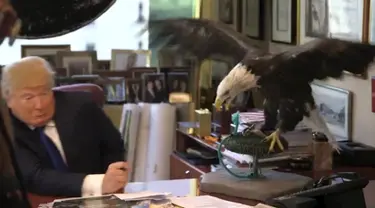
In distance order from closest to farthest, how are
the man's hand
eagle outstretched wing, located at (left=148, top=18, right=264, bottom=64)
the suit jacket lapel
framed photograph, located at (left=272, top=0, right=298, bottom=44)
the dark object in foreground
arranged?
the dark object in foreground < the man's hand < the suit jacket lapel < eagle outstretched wing, located at (left=148, top=18, right=264, bottom=64) < framed photograph, located at (left=272, top=0, right=298, bottom=44)

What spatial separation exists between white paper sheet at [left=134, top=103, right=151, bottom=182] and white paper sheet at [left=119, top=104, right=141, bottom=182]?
26mm

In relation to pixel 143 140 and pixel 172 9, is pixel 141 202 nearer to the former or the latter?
pixel 143 140

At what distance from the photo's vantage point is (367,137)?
9.12 feet

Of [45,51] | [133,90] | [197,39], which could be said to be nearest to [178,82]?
[133,90]

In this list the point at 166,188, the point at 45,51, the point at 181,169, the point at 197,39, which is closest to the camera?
the point at 166,188

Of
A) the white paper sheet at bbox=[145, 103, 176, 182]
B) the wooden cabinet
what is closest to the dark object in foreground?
the wooden cabinet

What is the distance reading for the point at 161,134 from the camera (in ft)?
12.9

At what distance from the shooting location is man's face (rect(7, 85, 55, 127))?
2.16 meters

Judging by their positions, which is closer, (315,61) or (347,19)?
(315,61)

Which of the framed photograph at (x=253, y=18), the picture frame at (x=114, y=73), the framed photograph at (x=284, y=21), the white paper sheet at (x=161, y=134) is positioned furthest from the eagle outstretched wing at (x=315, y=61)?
the picture frame at (x=114, y=73)

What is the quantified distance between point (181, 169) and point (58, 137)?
1.18m

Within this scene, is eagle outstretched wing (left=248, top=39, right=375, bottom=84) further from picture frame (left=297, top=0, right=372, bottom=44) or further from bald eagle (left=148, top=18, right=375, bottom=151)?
picture frame (left=297, top=0, right=372, bottom=44)

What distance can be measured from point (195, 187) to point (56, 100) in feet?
2.00

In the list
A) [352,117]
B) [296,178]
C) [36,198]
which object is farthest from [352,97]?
[36,198]
